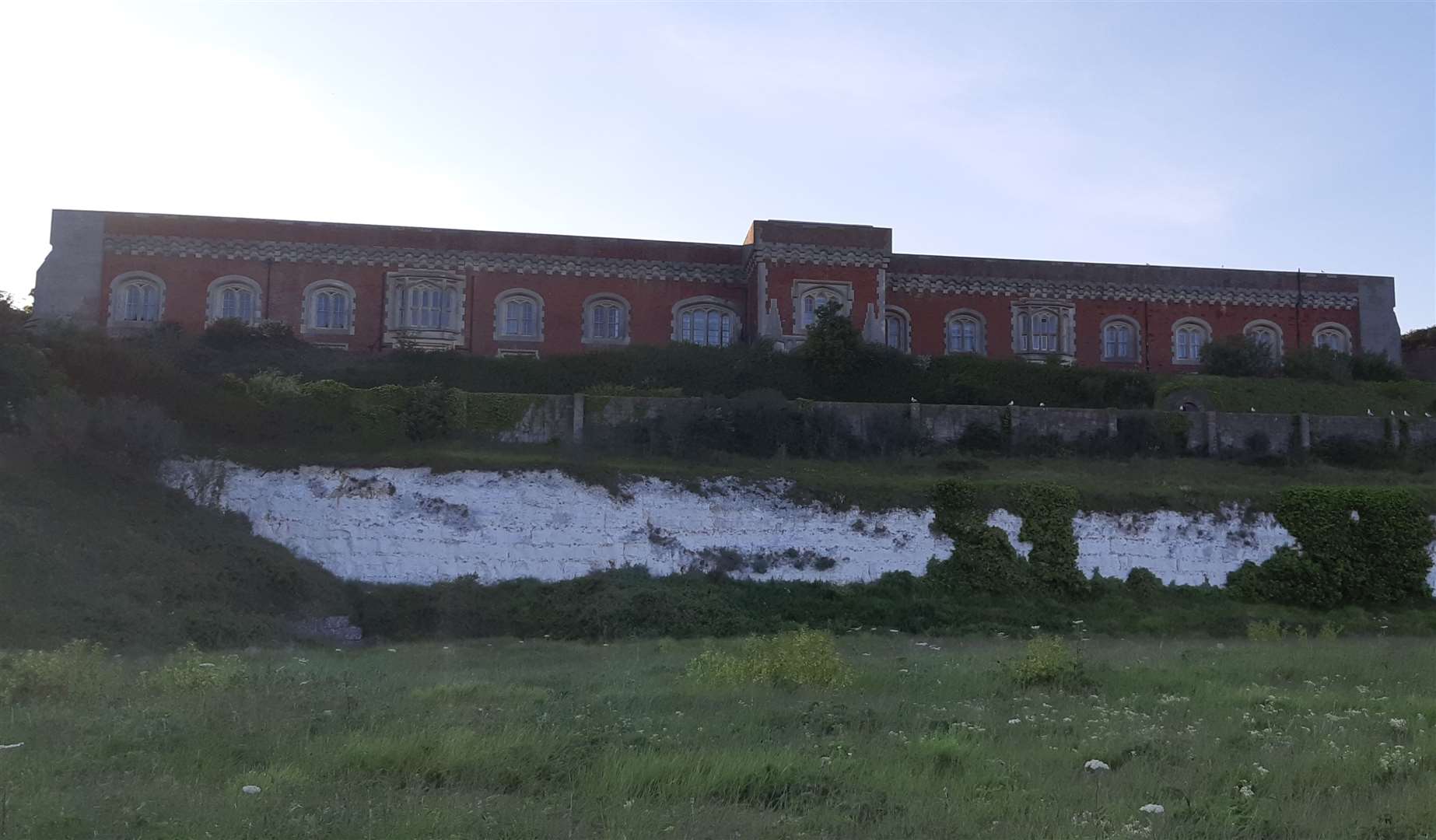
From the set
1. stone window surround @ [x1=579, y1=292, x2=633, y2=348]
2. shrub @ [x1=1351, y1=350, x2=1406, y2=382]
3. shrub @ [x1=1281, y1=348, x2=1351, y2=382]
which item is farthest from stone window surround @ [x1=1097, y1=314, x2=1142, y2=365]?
stone window surround @ [x1=579, y1=292, x2=633, y2=348]

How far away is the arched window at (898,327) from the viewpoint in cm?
4144

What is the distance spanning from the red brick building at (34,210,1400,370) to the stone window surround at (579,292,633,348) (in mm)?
58

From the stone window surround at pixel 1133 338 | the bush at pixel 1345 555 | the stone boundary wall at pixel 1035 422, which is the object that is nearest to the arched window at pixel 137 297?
Answer: the stone boundary wall at pixel 1035 422

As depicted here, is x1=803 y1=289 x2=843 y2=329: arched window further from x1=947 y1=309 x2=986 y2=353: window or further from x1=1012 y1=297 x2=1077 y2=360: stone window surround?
x1=1012 y1=297 x2=1077 y2=360: stone window surround

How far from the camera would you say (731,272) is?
40.6 m

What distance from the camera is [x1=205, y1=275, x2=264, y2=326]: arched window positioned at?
125ft

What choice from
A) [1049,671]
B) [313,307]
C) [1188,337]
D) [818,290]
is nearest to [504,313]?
[313,307]

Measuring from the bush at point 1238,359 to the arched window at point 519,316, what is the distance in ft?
71.6

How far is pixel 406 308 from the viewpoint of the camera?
38.6 meters

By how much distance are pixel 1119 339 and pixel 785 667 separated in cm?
3255

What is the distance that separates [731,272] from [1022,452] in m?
14.1

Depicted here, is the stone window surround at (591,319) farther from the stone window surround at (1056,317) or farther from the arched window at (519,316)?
the stone window surround at (1056,317)

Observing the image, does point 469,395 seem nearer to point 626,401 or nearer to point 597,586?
point 626,401

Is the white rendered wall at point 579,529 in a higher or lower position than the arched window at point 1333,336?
lower
